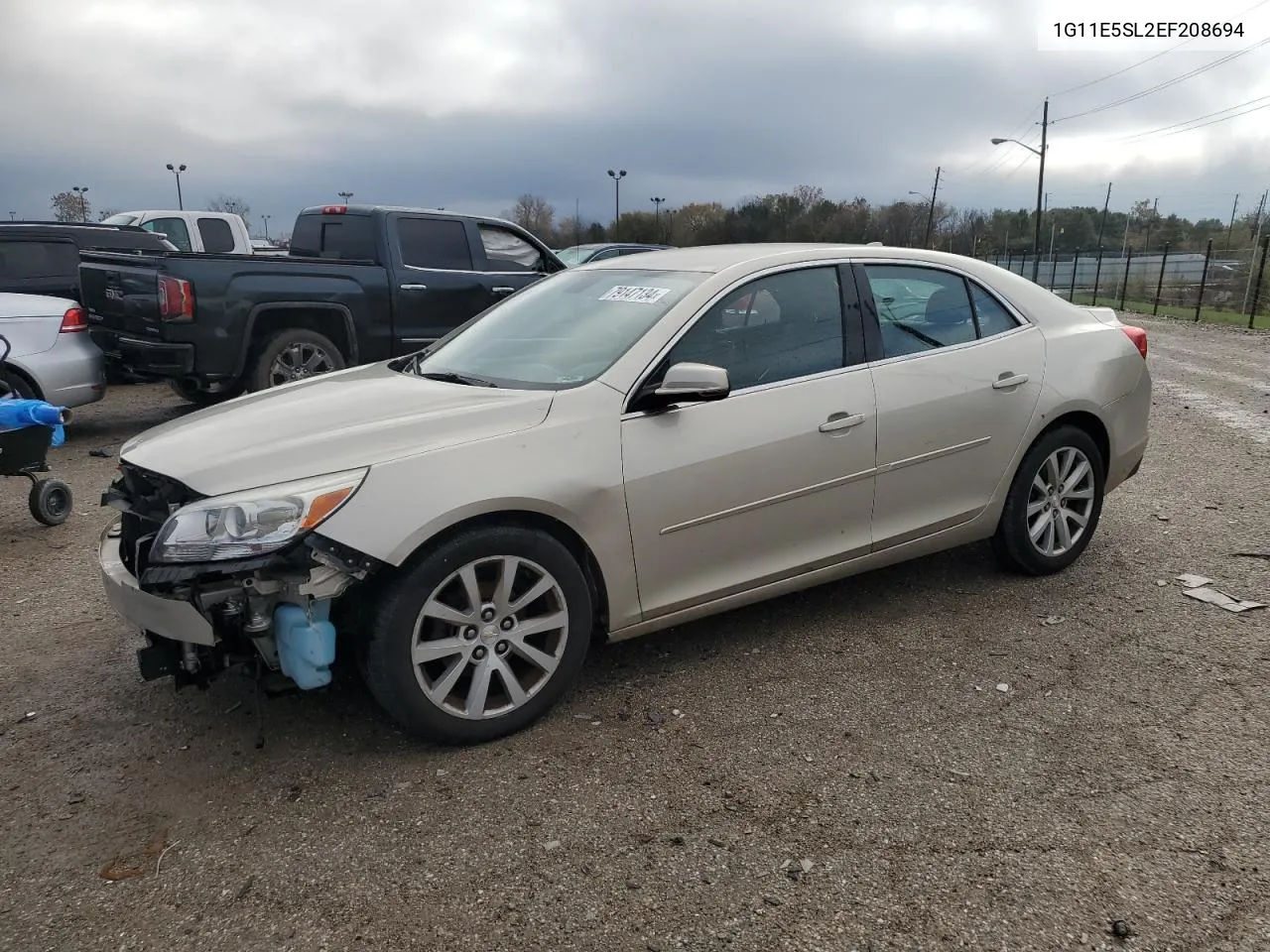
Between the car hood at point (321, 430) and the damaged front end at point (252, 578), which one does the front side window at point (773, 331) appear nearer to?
the car hood at point (321, 430)

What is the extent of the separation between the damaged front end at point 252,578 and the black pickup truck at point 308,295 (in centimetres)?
535

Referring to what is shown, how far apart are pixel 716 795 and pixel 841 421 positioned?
5.24 feet

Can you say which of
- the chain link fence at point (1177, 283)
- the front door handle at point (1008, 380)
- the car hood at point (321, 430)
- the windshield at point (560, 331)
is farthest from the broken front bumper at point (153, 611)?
the chain link fence at point (1177, 283)

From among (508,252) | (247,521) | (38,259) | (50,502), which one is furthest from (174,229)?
(247,521)

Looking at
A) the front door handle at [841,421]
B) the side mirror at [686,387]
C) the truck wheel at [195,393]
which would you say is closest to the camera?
the side mirror at [686,387]

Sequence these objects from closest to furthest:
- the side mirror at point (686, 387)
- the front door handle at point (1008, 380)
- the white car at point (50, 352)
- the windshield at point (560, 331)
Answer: the side mirror at point (686, 387) → the windshield at point (560, 331) → the front door handle at point (1008, 380) → the white car at point (50, 352)

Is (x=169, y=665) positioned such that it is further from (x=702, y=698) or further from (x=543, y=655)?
(x=702, y=698)

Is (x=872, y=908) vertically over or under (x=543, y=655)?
under

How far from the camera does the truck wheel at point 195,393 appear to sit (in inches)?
344

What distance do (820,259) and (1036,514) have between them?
1690mm

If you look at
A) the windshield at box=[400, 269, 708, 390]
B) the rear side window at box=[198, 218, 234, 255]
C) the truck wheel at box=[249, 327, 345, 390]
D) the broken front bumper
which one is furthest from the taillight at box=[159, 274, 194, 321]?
the rear side window at box=[198, 218, 234, 255]

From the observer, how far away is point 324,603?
9.61 ft

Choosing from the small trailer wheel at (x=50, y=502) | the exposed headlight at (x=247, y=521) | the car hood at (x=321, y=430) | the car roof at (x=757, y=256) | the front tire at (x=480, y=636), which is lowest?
the small trailer wheel at (x=50, y=502)

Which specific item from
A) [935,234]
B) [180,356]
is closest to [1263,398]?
[180,356]
